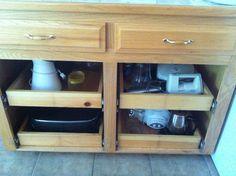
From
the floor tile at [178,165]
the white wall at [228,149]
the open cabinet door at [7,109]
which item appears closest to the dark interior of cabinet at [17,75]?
the open cabinet door at [7,109]

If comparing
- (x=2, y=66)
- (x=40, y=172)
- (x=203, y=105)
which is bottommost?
(x=40, y=172)

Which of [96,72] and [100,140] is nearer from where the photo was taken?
[100,140]

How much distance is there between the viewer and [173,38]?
84 cm

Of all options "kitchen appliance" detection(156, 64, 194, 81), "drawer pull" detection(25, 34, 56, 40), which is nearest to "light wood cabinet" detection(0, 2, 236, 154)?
"drawer pull" detection(25, 34, 56, 40)

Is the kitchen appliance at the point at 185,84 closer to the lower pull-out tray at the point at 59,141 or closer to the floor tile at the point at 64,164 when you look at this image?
the lower pull-out tray at the point at 59,141

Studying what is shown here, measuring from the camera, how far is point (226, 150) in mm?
1076

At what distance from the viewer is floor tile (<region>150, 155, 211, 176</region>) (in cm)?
115

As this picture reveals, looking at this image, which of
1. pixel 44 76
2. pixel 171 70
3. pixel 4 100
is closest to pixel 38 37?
pixel 44 76

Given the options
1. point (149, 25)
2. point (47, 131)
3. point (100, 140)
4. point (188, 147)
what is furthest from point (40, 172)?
point (149, 25)

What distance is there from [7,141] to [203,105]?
904mm

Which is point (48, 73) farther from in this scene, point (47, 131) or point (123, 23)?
point (123, 23)

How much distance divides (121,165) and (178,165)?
0.28 m

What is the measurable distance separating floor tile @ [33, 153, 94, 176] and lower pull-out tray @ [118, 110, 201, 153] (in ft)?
0.61

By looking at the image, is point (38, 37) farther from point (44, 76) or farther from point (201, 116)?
point (201, 116)
